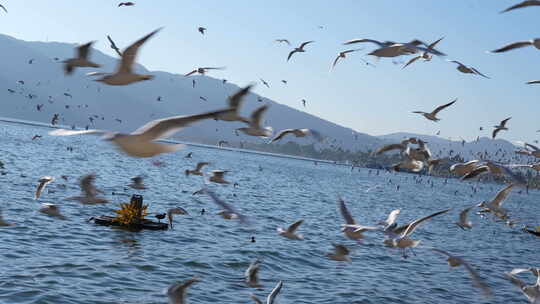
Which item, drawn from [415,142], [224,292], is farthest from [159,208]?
[415,142]

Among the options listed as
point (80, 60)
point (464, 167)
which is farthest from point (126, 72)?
point (464, 167)

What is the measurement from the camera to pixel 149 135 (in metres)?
5.28

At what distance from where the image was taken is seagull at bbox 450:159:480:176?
9.53 meters

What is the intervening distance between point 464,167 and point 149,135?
6.18 meters

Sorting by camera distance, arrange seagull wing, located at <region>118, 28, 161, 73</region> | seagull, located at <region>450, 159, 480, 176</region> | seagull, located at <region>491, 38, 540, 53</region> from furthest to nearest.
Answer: seagull, located at <region>450, 159, 480, 176</region>, seagull, located at <region>491, 38, 540, 53</region>, seagull wing, located at <region>118, 28, 161, 73</region>

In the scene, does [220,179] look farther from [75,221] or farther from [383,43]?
[75,221]

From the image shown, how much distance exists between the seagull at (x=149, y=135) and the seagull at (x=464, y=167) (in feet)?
18.4

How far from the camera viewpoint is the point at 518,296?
2188 cm

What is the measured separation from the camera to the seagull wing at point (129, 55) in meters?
6.86

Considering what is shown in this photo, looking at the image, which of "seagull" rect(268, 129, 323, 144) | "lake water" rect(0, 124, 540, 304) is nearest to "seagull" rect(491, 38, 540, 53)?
"seagull" rect(268, 129, 323, 144)

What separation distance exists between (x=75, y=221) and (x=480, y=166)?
20743 mm

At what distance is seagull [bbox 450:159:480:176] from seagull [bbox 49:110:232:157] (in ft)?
18.4

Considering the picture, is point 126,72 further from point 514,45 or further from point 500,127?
point 500,127

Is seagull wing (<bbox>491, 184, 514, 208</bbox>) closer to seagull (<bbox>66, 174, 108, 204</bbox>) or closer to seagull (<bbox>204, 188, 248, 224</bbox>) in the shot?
seagull (<bbox>204, 188, 248, 224</bbox>)
